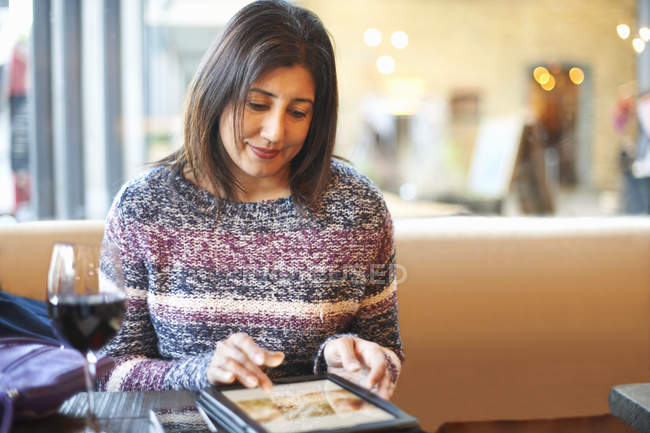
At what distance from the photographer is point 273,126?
116 centimetres

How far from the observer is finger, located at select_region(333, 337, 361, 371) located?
0.90 m

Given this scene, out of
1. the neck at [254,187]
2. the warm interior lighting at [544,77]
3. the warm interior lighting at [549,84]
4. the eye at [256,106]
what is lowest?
the neck at [254,187]

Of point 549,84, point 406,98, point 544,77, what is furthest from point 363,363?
point 549,84

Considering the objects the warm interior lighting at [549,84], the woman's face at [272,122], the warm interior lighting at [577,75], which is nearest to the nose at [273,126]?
the woman's face at [272,122]

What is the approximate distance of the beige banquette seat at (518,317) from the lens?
5.58ft

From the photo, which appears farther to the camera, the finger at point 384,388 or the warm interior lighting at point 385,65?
the warm interior lighting at point 385,65

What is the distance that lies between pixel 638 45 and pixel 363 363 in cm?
296

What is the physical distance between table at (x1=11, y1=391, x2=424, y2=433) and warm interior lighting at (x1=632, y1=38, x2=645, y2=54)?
3.09 meters

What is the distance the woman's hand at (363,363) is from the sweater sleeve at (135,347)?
20 cm

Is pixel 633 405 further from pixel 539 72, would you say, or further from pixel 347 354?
pixel 539 72

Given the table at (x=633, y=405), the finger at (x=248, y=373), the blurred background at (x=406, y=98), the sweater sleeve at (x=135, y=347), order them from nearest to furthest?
1. the finger at (x=248, y=373)
2. the table at (x=633, y=405)
3. the sweater sleeve at (x=135, y=347)
4. the blurred background at (x=406, y=98)

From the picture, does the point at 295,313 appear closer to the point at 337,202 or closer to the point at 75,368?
the point at 337,202

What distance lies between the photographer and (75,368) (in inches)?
32.0

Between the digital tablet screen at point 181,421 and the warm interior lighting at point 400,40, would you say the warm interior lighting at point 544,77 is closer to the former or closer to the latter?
the warm interior lighting at point 400,40
